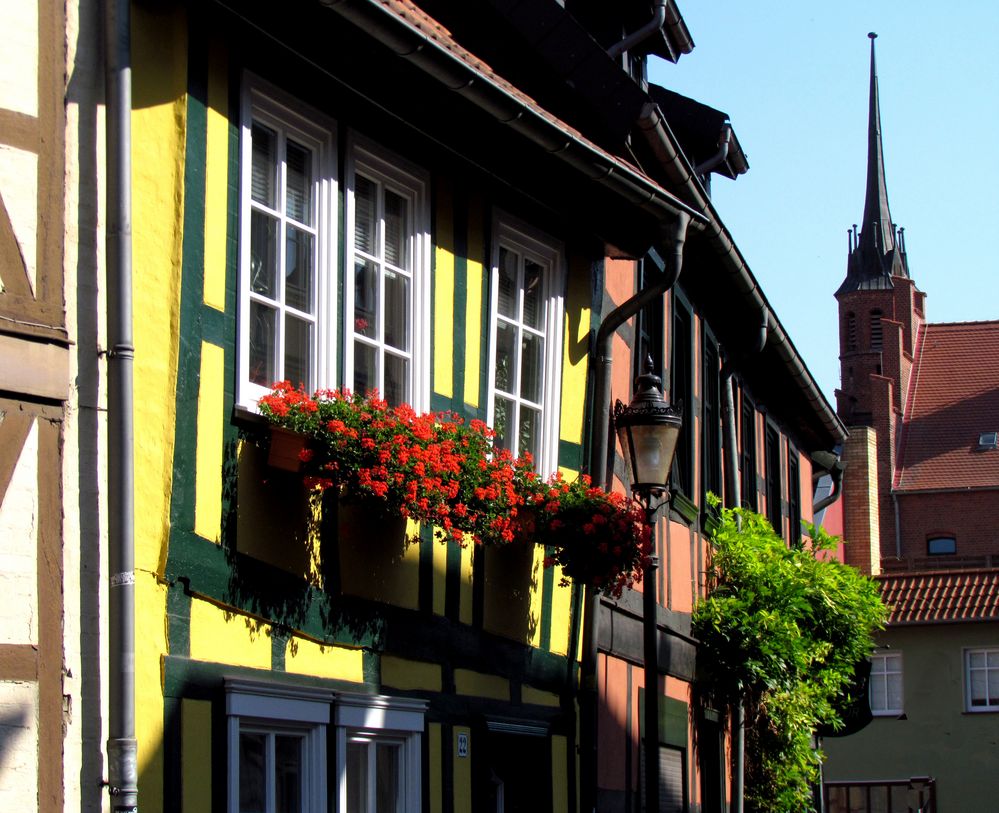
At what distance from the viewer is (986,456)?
6594cm

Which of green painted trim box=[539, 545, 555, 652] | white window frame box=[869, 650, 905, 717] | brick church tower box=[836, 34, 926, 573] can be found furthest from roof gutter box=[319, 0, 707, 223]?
brick church tower box=[836, 34, 926, 573]

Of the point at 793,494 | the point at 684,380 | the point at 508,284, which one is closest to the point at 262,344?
the point at 508,284

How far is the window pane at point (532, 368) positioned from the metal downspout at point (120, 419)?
4.11m

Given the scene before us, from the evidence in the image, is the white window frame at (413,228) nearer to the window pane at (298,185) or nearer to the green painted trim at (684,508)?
the window pane at (298,185)

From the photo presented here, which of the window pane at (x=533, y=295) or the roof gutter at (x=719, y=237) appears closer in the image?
the window pane at (x=533, y=295)

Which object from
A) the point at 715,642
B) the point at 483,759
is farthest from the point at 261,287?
the point at 715,642

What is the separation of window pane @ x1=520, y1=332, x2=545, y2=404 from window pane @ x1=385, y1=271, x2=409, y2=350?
5.14ft

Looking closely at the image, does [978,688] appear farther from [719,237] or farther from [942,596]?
[719,237]

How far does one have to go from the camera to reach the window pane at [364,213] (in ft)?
29.9

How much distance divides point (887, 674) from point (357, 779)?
94.6ft

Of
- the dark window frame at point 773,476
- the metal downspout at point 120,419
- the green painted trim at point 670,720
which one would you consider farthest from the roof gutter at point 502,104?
the dark window frame at point 773,476

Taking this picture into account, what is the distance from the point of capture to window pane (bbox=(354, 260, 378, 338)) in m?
9.02

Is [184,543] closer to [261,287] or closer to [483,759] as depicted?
[261,287]

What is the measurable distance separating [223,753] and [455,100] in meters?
3.60
